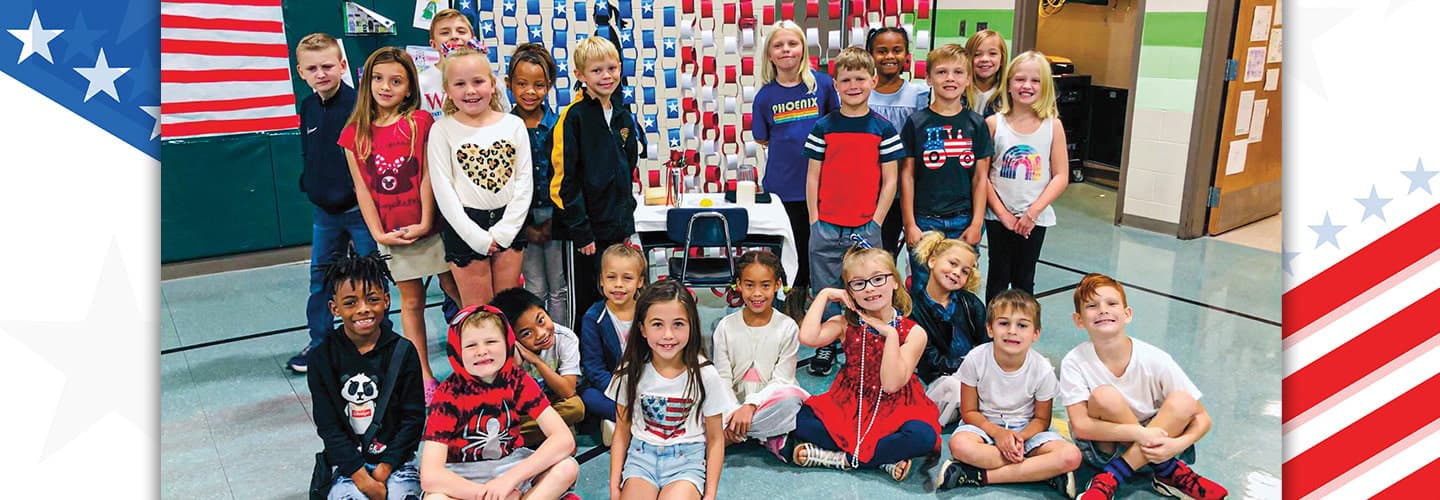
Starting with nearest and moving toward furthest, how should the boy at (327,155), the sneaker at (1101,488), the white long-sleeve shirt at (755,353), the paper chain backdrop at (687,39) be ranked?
the sneaker at (1101,488) → the white long-sleeve shirt at (755,353) → the boy at (327,155) → the paper chain backdrop at (687,39)

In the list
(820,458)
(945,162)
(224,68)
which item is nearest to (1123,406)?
(820,458)

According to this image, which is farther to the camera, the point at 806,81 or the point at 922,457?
the point at 806,81

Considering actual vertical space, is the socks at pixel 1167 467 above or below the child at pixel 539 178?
below

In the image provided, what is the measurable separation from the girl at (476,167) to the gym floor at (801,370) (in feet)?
2.67

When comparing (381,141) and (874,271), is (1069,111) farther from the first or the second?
(381,141)

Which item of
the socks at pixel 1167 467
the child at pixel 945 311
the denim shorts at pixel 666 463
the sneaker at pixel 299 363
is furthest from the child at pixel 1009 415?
the sneaker at pixel 299 363

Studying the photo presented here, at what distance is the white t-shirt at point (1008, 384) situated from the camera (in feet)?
9.58

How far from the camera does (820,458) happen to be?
300 cm

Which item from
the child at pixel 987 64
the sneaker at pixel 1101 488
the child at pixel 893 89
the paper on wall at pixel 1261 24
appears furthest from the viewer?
the paper on wall at pixel 1261 24

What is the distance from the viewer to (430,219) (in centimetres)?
327

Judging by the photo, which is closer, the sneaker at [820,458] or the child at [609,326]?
the sneaker at [820,458]

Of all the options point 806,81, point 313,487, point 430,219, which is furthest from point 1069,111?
point 313,487

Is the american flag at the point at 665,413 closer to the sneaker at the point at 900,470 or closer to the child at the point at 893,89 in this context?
the sneaker at the point at 900,470

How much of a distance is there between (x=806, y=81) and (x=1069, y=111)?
554cm
